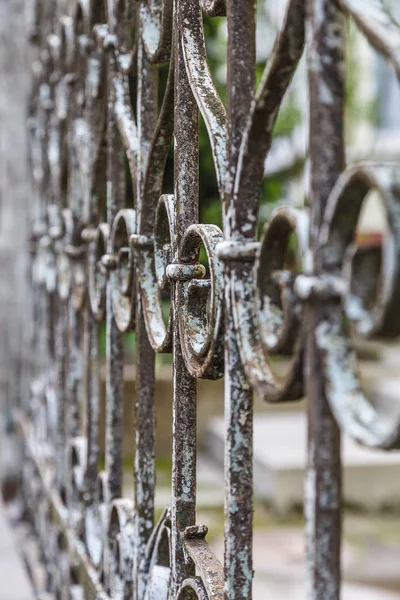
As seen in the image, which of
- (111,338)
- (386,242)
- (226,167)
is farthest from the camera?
(111,338)

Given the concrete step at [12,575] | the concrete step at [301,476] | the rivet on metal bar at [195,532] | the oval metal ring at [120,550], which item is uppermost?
the rivet on metal bar at [195,532]

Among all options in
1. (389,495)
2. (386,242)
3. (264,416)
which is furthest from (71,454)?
(264,416)

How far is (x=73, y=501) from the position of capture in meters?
1.57

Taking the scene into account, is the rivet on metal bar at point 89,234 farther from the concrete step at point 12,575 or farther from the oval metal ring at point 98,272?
the concrete step at point 12,575

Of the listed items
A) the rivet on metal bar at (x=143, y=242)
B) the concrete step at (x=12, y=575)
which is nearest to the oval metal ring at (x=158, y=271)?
the rivet on metal bar at (x=143, y=242)

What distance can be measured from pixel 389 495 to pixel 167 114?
334 cm

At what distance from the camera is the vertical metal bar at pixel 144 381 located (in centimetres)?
102

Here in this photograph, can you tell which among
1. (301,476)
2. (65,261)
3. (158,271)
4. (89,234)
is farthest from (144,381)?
(301,476)

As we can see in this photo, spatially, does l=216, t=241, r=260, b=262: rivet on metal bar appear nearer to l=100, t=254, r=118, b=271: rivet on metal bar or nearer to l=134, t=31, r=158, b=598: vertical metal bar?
l=134, t=31, r=158, b=598: vertical metal bar

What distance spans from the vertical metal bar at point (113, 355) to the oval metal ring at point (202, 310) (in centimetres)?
36

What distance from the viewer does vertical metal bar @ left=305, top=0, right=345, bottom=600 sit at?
1.83 ft

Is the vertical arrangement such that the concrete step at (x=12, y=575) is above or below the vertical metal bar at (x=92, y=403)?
below

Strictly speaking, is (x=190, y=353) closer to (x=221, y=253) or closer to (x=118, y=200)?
(x=221, y=253)

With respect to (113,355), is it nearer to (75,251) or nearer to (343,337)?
(75,251)
